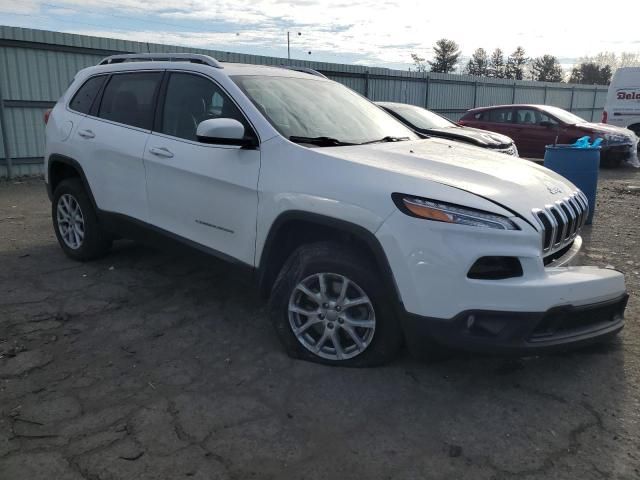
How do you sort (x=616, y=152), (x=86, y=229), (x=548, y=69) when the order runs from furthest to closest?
(x=548, y=69)
(x=616, y=152)
(x=86, y=229)

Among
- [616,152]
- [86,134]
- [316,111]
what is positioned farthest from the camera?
[616,152]

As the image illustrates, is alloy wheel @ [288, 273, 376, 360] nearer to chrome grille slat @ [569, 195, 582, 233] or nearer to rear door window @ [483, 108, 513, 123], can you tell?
chrome grille slat @ [569, 195, 582, 233]

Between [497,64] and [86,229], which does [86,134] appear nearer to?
[86,229]

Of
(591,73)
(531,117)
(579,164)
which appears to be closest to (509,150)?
(579,164)

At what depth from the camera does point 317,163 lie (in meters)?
3.06

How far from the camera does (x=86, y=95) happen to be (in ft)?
16.1

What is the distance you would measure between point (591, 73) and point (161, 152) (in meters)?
68.9

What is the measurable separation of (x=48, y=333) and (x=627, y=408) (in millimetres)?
3554

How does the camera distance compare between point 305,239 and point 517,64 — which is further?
point 517,64

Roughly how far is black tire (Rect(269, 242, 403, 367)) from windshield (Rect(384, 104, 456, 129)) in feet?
18.5

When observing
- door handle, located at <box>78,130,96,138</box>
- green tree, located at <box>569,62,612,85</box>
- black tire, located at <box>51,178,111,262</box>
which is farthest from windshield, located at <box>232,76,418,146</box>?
green tree, located at <box>569,62,612,85</box>

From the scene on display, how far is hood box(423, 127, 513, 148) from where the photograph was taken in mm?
7695

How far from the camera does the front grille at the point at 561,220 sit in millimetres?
2777

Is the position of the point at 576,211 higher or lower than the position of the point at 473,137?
lower
